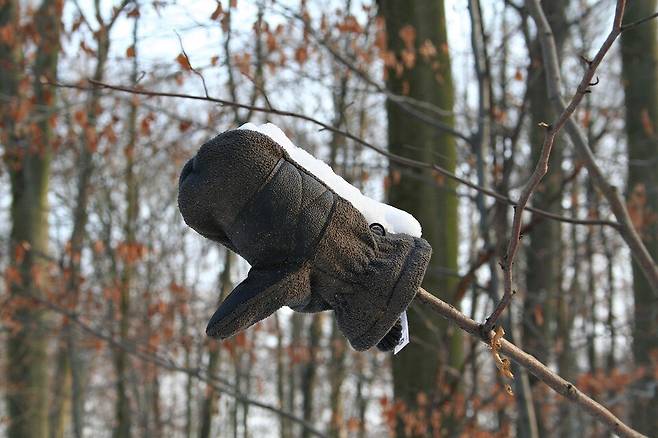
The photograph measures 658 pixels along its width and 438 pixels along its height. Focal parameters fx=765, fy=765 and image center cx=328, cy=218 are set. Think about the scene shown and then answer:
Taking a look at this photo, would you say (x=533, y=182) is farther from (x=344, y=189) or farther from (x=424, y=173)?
(x=424, y=173)

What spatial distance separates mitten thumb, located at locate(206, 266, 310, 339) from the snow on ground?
18 cm

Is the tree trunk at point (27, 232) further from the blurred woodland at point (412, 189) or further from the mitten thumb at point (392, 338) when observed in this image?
the mitten thumb at point (392, 338)

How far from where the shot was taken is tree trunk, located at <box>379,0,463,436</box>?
4.08 m

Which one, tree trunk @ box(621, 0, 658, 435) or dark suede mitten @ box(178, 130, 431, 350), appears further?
tree trunk @ box(621, 0, 658, 435)

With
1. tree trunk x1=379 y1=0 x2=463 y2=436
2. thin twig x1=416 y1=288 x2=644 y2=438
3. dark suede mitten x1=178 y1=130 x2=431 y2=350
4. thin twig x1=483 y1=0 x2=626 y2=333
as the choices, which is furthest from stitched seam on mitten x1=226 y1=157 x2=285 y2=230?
tree trunk x1=379 y1=0 x2=463 y2=436

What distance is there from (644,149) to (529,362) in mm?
5648

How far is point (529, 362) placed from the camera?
1.43 meters

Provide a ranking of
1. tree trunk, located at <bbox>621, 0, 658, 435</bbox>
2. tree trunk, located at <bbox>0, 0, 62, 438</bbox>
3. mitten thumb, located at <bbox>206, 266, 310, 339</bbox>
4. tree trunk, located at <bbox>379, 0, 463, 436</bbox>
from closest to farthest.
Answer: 1. mitten thumb, located at <bbox>206, 266, 310, 339</bbox>
2. tree trunk, located at <bbox>379, 0, 463, 436</bbox>
3. tree trunk, located at <bbox>621, 0, 658, 435</bbox>
4. tree trunk, located at <bbox>0, 0, 62, 438</bbox>

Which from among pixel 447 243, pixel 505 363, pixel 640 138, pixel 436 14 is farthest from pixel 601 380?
pixel 505 363

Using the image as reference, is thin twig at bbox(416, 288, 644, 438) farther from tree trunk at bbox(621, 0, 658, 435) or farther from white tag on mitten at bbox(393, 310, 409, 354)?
tree trunk at bbox(621, 0, 658, 435)

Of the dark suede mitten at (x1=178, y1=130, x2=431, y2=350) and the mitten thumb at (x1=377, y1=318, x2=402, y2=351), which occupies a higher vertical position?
the dark suede mitten at (x1=178, y1=130, x2=431, y2=350)

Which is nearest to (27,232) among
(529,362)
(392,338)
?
(392,338)

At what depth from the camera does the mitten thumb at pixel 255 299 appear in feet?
4.08

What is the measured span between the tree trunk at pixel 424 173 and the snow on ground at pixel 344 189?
2.55 metres
